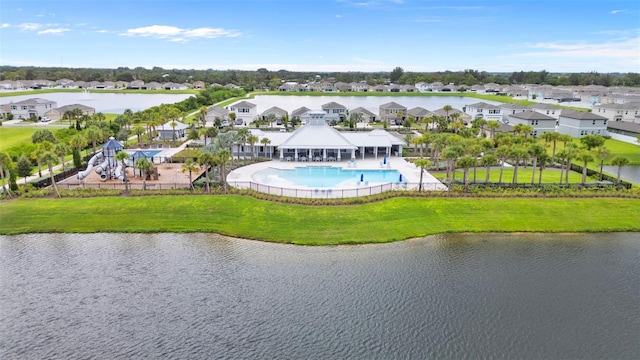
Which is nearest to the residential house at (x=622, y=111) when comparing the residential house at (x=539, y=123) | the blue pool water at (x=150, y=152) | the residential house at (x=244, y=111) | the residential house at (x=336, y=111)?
the residential house at (x=539, y=123)

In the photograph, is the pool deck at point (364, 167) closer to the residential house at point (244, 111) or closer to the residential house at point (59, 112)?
the residential house at point (244, 111)

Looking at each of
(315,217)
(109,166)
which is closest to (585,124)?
(315,217)

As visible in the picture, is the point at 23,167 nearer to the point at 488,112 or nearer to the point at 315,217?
the point at 315,217

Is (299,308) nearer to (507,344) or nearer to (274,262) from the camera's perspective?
(274,262)

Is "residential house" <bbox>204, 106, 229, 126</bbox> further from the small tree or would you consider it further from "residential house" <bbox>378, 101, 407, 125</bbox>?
the small tree

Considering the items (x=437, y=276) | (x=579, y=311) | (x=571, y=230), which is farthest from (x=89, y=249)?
(x=571, y=230)

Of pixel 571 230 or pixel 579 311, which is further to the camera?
pixel 571 230

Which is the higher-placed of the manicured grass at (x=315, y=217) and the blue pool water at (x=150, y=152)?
the blue pool water at (x=150, y=152)
